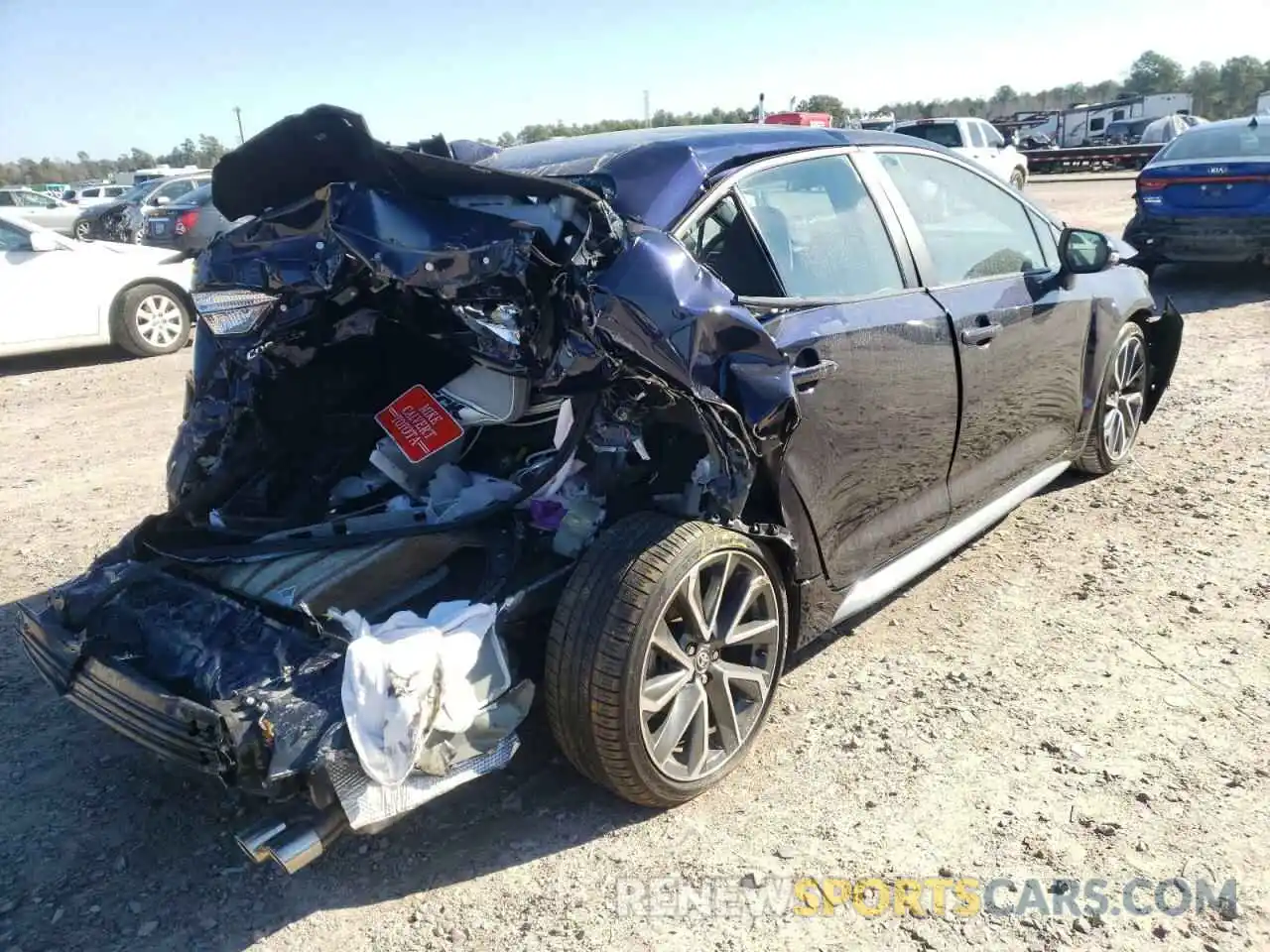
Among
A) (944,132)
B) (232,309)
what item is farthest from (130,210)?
(232,309)

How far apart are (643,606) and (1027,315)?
2.31 metres

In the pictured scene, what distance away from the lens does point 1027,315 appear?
3.95 meters

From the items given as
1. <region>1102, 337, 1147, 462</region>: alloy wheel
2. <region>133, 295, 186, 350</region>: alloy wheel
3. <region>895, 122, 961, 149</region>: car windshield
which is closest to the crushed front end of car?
<region>1102, 337, 1147, 462</region>: alloy wheel

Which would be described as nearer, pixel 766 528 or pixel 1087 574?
pixel 766 528

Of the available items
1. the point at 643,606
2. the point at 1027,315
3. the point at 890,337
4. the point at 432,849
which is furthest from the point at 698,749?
the point at 1027,315

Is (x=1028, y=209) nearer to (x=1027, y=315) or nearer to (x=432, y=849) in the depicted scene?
(x=1027, y=315)

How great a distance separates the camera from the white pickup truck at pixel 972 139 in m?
19.7

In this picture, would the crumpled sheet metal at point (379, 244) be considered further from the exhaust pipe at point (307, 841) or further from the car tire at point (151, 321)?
the car tire at point (151, 321)

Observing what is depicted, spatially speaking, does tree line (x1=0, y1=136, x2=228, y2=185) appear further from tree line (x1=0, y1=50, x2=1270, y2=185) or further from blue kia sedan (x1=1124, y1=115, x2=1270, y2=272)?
blue kia sedan (x1=1124, y1=115, x2=1270, y2=272)

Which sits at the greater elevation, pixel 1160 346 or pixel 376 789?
pixel 1160 346

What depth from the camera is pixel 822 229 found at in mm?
3314

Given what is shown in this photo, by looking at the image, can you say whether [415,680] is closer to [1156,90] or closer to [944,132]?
[944,132]

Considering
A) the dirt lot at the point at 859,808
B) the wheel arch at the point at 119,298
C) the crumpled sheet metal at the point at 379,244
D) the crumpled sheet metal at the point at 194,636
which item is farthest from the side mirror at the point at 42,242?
the crumpled sheet metal at the point at 379,244

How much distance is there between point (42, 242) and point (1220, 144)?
37.4 feet
